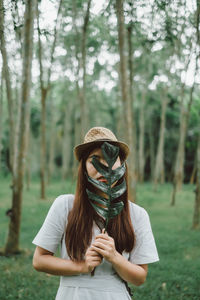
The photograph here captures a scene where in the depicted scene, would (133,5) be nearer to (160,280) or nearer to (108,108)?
(160,280)

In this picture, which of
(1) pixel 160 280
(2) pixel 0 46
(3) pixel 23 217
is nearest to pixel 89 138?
(2) pixel 0 46

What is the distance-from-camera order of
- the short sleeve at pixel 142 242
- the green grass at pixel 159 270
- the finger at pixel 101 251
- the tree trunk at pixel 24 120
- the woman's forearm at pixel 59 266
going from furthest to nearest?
the tree trunk at pixel 24 120
the green grass at pixel 159 270
the short sleeve at pixel 142 242
the woman's forearm at pixel 59 266
the finger at pixel 101 251

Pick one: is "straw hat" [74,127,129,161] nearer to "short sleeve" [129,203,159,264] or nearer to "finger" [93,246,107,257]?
"short sleeve" [129,203,159,264]

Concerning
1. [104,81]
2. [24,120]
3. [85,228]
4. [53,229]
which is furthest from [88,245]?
[104,81]

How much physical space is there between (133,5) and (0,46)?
2.13 meters

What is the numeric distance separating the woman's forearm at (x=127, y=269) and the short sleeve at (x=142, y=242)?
6 centimetres

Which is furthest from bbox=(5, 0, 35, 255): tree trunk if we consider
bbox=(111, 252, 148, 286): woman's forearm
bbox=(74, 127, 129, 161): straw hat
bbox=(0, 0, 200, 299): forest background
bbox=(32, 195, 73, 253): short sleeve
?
bbox=(111, 252, 148, 286): woman's forearm

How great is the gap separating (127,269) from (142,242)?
0.64 feet

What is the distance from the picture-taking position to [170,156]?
90.0 feet

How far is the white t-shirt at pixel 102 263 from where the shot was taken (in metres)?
1.62

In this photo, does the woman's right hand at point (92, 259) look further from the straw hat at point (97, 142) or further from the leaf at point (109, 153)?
the straw hat at point (97, 142)

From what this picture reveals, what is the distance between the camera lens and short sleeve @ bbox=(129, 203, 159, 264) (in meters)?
1.70

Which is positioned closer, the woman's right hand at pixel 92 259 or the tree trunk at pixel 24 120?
the woman's right hand at pixel 92 259

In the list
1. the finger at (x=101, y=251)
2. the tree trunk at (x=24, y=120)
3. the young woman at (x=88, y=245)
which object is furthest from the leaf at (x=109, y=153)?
the tree trunk at (x=24, y=120)
